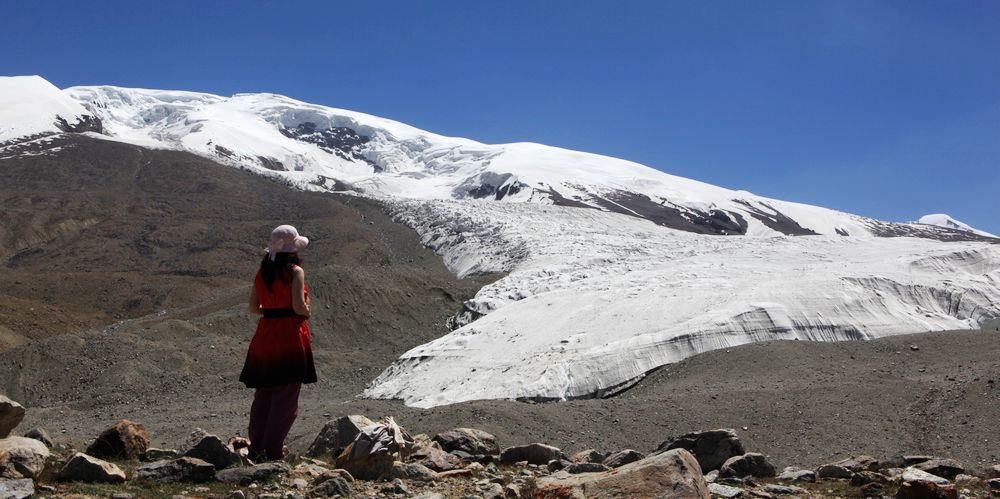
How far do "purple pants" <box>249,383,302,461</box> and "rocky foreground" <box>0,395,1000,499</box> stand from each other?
0.16 m

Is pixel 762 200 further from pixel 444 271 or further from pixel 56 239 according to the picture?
pixel 56 239

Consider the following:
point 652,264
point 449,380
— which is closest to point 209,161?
point 652,264

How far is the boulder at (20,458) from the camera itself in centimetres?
554

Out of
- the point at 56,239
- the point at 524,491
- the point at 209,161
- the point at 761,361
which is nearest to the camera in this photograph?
the point at 524,491

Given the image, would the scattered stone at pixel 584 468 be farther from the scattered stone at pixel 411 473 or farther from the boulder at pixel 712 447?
the boulder at pixel 712 447

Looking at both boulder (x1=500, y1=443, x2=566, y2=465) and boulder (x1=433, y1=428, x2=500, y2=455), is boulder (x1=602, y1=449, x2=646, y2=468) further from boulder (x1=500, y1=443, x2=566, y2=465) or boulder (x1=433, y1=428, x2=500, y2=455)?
boulder (x1=433, y1=428, x2=500, y2=455)

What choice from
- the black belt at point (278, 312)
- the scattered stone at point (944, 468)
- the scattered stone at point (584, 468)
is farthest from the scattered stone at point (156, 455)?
the scattered stone at point (944, 468)

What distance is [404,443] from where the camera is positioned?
296 inches

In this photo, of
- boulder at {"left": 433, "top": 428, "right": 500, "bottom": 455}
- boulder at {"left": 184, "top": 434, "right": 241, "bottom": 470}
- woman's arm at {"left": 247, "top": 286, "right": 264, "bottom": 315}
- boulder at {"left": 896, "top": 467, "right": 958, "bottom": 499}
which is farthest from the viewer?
boulder at {"left": 433, "top": 428, "right": 500, "bottom": 455}

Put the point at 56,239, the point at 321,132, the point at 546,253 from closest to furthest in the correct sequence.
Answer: the point at 546,253 < the point at 56,239 < the point at 321,132

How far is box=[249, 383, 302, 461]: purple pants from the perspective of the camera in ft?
23.5

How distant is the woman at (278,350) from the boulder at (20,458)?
67.1 inches

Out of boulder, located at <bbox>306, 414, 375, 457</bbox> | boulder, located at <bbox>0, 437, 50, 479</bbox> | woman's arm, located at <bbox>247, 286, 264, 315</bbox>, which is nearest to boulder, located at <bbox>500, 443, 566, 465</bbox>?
boulder, located at <bbox>306, 414, 375, 457</bbox>

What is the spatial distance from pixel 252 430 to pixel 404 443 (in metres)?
1.40
